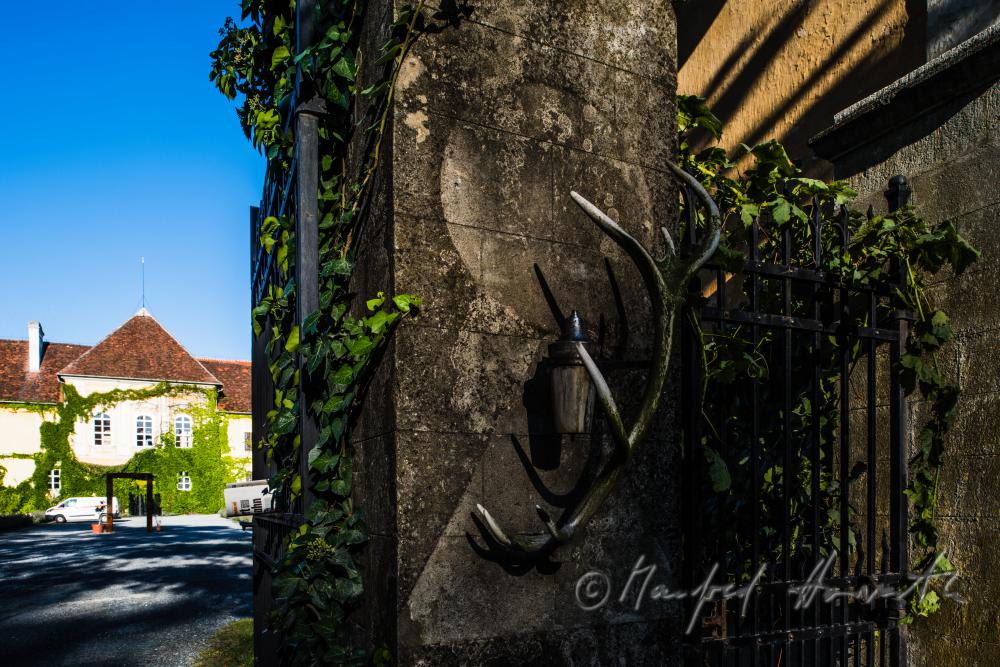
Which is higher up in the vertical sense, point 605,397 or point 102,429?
point 605,397

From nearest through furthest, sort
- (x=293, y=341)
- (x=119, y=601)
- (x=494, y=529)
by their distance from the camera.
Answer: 1. (x=494, y=529)
2. (x=293, y=341)
3. (x=119, y=601)

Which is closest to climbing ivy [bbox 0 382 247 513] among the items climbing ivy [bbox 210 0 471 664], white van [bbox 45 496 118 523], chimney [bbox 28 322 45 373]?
white van [bbox 45 496 118 523]

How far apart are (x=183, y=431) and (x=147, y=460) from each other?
209 cm

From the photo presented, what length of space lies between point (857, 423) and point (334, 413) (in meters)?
3.01

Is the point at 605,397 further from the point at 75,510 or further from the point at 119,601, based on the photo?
the point at 75,510

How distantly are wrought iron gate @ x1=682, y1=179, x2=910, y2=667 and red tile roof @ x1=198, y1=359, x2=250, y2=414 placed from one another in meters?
39.3

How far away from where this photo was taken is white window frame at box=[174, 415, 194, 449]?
38.6m

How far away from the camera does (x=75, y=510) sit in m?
33.3

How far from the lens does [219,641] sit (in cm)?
759

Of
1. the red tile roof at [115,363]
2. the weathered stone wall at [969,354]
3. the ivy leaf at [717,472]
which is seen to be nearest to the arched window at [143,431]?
the red tile roof at [115,363]

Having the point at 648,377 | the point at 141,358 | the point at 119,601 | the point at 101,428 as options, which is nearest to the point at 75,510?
the point at 101,428

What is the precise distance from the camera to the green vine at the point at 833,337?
379cm

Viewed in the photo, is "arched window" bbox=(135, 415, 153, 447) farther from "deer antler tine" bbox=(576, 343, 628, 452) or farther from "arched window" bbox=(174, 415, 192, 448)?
"deer antler tine" bbox=(576, 343, 628, 452)

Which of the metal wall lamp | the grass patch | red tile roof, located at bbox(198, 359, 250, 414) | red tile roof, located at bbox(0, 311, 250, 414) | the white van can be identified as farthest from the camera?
red tile roof, located at bbox(198, 359, 250, 414)
